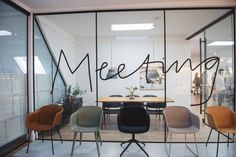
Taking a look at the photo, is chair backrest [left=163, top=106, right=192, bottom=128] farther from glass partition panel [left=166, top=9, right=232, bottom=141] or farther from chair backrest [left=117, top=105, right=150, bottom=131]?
glass partition panel [left=166, top=9, right=232, bottom=141]

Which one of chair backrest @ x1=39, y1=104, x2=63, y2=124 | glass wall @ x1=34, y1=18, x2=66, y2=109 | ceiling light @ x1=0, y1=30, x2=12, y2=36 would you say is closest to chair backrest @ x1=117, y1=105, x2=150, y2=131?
chair backrest @ x1=39, y1=104, x2=63, y2=124

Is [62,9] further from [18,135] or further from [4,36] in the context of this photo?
[18,135]

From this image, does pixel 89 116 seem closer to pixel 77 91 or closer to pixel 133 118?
pixel 133 118

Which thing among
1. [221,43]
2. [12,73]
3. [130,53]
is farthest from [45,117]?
[221,43]

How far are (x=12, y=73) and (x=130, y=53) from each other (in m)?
3.57

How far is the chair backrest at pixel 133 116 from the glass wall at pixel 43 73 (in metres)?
2.24

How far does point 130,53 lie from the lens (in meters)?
6.27

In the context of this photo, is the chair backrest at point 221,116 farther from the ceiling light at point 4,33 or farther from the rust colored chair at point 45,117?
the ceiling light at point 4,33

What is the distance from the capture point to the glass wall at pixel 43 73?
4797 mm

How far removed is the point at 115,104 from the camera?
568 centimetres

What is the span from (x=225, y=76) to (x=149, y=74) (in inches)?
78.0

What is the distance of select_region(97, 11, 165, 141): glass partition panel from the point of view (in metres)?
5.51

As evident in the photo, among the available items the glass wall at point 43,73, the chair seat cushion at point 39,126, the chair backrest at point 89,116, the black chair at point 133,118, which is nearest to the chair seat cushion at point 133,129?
the black chair at point 133,118

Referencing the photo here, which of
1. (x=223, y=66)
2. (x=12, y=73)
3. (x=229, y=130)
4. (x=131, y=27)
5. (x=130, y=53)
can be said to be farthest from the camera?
(x=130, y=53)
